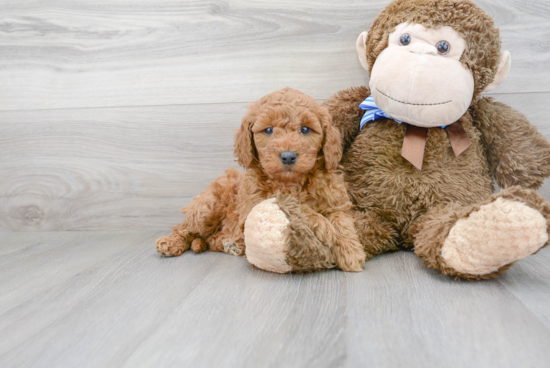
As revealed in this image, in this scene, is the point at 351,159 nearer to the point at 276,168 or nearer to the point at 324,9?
the point at 276,168

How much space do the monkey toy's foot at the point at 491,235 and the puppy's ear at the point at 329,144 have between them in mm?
262

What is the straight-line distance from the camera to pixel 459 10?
36.8 inches

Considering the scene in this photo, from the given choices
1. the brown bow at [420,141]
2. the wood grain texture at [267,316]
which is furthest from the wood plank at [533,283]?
the brown bow at [420,141]

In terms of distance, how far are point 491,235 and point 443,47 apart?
44 centimetres

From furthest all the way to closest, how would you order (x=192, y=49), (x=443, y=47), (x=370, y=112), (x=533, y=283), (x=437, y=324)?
1. (x=192, y=49)
2. (x=370, y=112)
3. (x=443, y=47)
4. (x=533, y=283)
5. (x=437, y=324)

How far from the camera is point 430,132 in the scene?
3.30 ft

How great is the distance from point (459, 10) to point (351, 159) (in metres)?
0.42

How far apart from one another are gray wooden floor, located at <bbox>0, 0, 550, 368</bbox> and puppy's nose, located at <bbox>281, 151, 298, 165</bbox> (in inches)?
9.8

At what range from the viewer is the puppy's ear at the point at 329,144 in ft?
3.02

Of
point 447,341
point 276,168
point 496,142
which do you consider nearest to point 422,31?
point 496,142

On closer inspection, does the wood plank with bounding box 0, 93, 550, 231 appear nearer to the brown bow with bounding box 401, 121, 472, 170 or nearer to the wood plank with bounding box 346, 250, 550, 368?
the brown bow with bounding box 401, 121, 472, 170

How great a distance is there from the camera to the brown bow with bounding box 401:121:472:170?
0.98 meters

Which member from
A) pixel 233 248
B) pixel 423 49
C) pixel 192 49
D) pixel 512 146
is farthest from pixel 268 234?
pixel 192 49

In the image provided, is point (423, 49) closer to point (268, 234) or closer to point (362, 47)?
point (362, 47)
